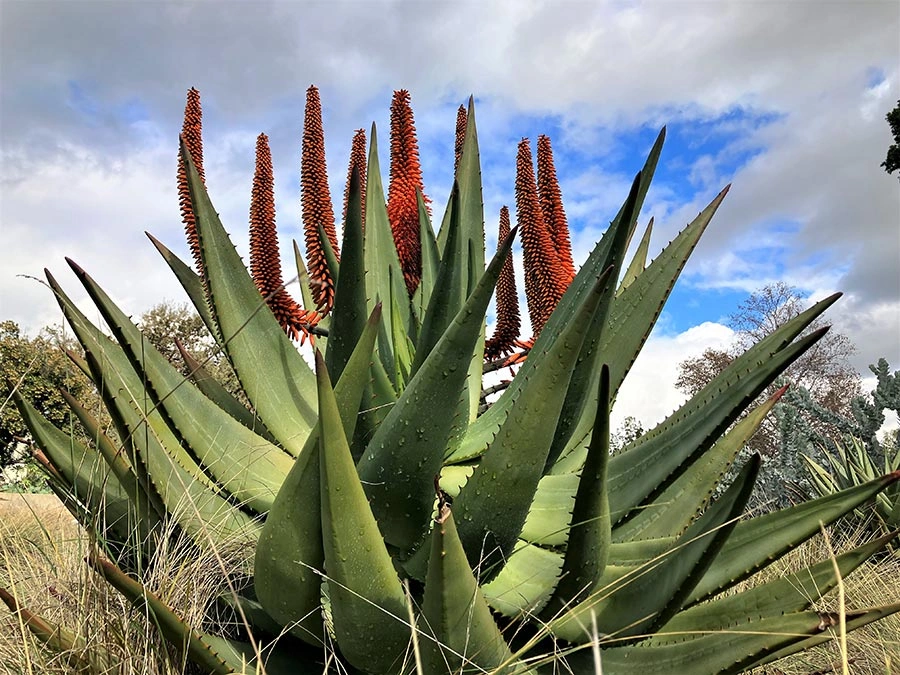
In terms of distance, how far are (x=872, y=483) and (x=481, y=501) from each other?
78cm

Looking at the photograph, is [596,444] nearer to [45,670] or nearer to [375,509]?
[375,509]

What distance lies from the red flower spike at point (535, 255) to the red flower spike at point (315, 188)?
71 centimetres

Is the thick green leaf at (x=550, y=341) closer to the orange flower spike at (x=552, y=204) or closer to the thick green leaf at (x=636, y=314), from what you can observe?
the thick green leaf at (x=636, y=314)

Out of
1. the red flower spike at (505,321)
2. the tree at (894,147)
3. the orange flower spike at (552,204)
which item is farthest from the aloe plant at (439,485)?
the tree at (894,147)

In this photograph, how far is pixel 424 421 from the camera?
3.94 ft

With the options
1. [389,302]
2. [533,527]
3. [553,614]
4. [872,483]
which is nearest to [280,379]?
[389,302]

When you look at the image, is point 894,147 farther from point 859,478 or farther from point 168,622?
point 168,622

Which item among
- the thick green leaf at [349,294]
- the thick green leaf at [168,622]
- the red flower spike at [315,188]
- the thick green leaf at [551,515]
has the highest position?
the red flower spike at [315,188]

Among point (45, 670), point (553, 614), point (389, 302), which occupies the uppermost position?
point (389, 302)

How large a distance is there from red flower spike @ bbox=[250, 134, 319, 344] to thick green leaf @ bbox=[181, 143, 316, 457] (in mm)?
515

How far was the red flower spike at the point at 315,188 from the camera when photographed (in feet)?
8.07

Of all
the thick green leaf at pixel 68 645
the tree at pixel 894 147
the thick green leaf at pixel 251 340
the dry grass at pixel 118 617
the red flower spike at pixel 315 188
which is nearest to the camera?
the thick green leaf at pixel 68 645

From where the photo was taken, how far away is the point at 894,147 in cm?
1198

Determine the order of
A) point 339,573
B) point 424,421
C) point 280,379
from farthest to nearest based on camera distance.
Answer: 1. point 280,379
2. point 424,421
3. point 339,573
